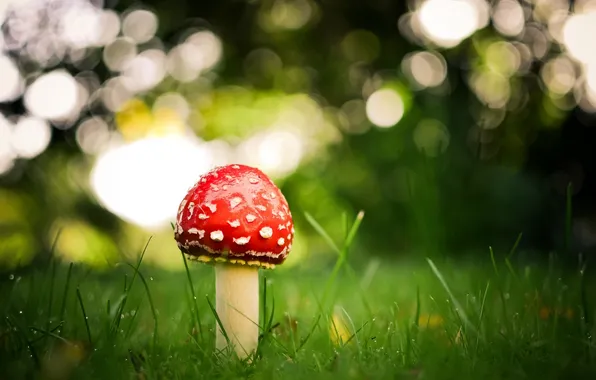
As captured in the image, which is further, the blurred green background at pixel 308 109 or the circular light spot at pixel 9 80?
the circular light spot at pixel 9 80

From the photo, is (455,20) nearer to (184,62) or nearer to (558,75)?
(558,75)

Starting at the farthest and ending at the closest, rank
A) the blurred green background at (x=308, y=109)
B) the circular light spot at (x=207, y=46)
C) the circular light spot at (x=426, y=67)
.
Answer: the circular light spot at (x=426, y=67) < the circular light spot at (x=207, y=46) < the blurred green background at (x=308, y=109)

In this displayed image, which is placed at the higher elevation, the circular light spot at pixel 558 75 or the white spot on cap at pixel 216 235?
the circular light spot at pixel 558 75

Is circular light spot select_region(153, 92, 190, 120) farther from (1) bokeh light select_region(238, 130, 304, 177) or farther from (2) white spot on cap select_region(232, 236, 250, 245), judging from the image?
(2) white spot on cap select_region(232, 236, 250, 245)

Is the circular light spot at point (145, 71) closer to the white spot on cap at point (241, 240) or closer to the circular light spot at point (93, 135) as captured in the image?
the circular light spot at point (93, 135)

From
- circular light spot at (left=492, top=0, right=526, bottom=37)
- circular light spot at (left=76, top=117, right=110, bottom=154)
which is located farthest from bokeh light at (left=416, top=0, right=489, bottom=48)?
circular light spot at (left=76, top=117, right=110, bottom=154)

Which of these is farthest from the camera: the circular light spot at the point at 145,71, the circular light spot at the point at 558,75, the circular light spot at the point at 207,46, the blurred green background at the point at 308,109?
the circular light spot at the point at 207,46

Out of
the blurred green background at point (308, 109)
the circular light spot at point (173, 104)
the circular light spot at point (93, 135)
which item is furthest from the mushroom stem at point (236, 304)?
the circular light spot at point (173, 104)

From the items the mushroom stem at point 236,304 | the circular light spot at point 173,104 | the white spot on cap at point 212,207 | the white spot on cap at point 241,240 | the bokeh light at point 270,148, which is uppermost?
the white spot on cap at point 212,207
